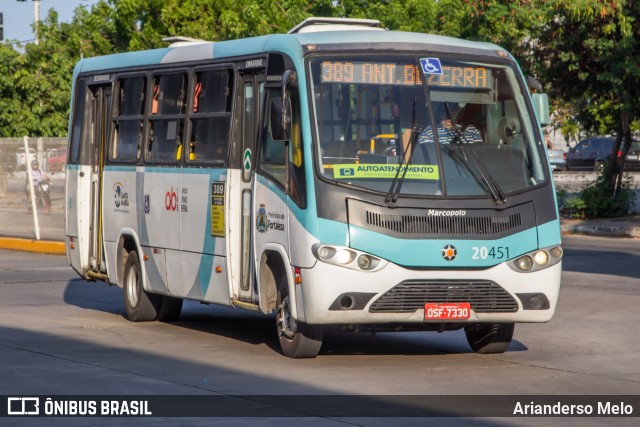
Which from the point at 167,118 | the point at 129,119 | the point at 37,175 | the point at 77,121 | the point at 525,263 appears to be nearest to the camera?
the point at 525,263

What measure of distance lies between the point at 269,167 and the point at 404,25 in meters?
30.2

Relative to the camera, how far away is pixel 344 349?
12.6m

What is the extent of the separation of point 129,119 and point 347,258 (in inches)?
202

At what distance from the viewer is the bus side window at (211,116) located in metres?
13.0

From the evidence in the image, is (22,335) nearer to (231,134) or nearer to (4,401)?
(231,134)

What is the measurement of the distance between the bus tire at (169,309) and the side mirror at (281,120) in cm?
414

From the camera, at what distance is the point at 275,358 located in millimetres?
11664

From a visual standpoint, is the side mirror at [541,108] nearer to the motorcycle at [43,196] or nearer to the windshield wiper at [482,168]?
the windshield wiper at [482,168]

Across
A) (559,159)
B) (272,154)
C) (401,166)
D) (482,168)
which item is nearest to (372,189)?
(401,166)

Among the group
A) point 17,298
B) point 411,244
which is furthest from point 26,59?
point 411,244

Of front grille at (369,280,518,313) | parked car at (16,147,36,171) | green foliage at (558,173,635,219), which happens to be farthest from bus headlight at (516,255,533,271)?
green foliage at (558,173,635,219)

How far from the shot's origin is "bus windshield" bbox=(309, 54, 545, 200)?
1114cm

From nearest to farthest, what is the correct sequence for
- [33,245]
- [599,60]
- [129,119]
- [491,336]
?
[491,336] < [129,119] < [33,245] < [599,60]

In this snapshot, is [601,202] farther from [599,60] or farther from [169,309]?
[169,309]
